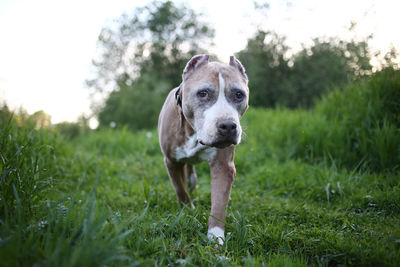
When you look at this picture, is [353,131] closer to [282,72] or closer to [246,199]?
[246,199]

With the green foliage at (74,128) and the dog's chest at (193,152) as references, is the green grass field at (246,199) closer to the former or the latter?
the dog's chest at (193,152)

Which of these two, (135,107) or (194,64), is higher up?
(194,64)

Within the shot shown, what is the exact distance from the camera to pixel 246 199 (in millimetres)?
3232

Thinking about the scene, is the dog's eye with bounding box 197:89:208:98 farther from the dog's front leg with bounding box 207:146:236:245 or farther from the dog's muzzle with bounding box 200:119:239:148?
the dog's front leg with bounding box 207:146:236:245

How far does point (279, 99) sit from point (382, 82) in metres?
9.06

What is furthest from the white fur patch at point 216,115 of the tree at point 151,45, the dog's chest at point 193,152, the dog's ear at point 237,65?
the tree at point 151,45

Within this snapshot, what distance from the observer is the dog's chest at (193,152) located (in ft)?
8.32

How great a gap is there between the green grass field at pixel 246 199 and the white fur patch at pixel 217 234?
0.05 meters

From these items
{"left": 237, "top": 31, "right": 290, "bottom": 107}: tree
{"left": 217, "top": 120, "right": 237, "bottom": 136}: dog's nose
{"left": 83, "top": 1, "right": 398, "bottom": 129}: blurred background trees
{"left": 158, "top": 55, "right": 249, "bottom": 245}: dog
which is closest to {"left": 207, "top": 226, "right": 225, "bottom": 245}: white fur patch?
{"left": 158, "top": 55, "right": 249, "bottom": 245}: dog

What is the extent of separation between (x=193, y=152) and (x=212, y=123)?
589mm

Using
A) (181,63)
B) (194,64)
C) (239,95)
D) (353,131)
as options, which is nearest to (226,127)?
(239,95)

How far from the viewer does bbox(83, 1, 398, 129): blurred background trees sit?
9.57 meters

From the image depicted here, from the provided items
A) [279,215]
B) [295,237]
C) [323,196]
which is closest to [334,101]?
[323,196]

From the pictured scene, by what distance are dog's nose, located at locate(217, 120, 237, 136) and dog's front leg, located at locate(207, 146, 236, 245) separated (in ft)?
1.50
